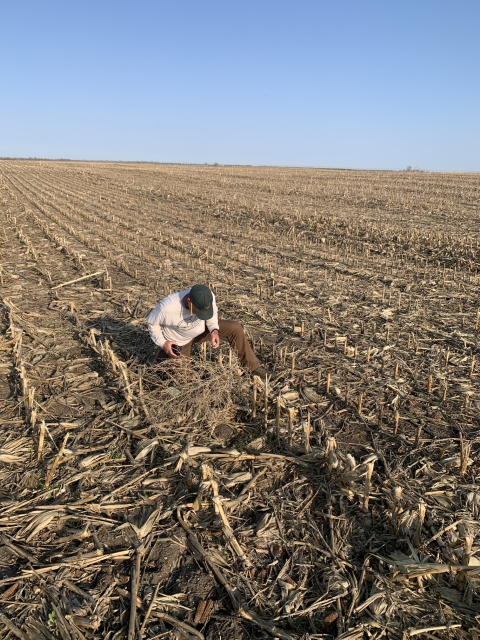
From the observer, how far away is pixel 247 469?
3623mm

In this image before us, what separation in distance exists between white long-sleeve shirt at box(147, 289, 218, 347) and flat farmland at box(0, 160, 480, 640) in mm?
337

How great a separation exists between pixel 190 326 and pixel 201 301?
1.73 ft

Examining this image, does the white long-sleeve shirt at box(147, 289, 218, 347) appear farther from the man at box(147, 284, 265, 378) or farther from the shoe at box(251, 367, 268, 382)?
the shoe at box(251, 367, 268, 382)

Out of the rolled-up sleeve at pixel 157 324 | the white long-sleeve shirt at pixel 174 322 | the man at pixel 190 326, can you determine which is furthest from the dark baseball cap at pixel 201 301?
the rolled-up sleeve at pixel 157 324

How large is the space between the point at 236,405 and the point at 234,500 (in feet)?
4.40

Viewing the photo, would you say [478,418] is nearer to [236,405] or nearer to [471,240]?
[236,405]

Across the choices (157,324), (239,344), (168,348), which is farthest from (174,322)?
(239,344)

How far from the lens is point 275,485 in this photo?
3.47 meters

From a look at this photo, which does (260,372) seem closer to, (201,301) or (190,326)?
(190,326)

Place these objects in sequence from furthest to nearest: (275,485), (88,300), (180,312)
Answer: (88,300) → (180,312) → (275,485)

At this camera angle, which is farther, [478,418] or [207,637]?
[478,418]

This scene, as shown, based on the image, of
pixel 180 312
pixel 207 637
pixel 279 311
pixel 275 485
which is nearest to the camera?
pixel 207 637

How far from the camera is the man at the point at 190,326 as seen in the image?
4848 millimetres

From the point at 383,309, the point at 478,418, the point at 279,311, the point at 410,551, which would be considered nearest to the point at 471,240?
the point at 383,309
